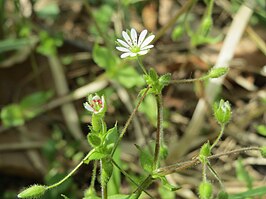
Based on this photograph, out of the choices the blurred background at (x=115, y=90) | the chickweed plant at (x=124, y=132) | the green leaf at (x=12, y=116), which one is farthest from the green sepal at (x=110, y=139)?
the green leaf at (x=12, y=116)

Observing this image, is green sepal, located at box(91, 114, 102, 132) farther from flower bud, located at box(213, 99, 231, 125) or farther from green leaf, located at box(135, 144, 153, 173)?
flower bud, located at box(213, 99, 231, 125)

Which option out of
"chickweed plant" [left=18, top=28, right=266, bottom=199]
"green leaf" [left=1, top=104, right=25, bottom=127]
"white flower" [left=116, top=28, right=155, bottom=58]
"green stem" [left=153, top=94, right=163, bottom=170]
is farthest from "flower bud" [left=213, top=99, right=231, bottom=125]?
"green leaf" [left=1, top=104, right=25, bottom=127]

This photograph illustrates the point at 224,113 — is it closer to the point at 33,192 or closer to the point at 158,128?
the point at 158,128

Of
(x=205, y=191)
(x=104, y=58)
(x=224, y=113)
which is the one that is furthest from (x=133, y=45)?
(x=104, y=58)

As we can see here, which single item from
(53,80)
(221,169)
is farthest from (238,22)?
(53,80)

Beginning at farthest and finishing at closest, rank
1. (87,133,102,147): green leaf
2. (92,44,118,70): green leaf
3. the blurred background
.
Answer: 1. the blurred background
2. (92,44,118,70): green leaf
3. (87,133,102,147): green leaf

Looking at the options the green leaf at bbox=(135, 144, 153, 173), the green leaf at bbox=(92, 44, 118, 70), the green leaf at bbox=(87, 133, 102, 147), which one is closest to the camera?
the green leaf at bbox=(87, 133, 102, 147)

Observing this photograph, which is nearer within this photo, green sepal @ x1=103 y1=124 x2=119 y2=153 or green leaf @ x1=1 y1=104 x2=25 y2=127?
green sepal @ x1=103 y1=124 x2=119 y2=153
